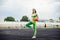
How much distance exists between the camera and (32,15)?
5.82 m

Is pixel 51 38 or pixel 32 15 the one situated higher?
pixel 32 15

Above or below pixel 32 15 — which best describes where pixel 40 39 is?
below

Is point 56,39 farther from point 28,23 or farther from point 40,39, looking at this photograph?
point 28,23

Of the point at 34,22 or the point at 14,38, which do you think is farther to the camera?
the point at 14,38

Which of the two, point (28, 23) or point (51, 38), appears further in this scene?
point (51, 38)

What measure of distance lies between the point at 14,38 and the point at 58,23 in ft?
3.83

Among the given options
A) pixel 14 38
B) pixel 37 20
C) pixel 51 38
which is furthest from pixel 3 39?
pixel 51 38

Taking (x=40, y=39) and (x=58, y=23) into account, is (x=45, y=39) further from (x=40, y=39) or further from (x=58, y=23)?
(x=58, y=23)

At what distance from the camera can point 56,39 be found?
634 cm

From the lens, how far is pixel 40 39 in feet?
21.2

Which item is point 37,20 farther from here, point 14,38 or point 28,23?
point 14,38

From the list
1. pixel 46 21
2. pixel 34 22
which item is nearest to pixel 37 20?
pixel 34 22

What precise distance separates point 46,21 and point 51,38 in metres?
0.48

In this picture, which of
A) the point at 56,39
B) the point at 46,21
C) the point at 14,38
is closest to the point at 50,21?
the point at 46,21
